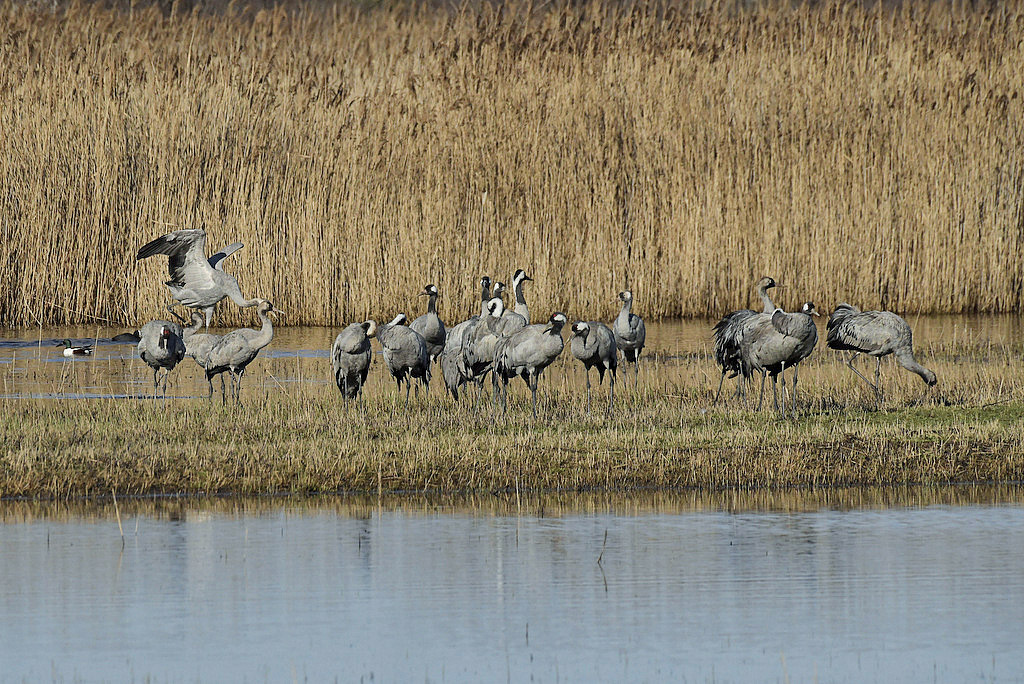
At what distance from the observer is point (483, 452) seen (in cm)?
962

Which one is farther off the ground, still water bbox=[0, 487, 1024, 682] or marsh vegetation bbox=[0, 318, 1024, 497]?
marsh vegetation bbox=[0, 318, 1024, 497]

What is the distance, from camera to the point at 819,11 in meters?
20.1

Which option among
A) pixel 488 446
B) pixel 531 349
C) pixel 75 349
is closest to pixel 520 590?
pixel 488 446

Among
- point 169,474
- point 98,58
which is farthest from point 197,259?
point 98,58

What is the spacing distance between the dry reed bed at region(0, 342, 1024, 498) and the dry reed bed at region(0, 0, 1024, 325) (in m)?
6.77

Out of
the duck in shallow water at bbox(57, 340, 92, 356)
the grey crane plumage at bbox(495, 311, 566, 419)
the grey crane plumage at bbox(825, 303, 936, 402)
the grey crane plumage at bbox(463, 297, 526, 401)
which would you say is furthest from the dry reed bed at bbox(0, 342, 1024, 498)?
the duck in shallow water at bbox(57, 340, 92, 356)

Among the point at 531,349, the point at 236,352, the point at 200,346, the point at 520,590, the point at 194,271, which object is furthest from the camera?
the point at 194,271

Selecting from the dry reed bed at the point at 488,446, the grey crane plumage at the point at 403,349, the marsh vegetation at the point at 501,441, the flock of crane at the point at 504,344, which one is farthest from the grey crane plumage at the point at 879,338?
the grey crane plumage at the point at 403,349

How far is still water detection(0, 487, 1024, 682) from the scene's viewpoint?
5.66m

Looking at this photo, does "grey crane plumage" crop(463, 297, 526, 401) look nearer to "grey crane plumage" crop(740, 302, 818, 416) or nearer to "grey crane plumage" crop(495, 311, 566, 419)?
"grey crane plumage" crop(495, 311, 566, 419)

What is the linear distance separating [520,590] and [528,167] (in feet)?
41.6

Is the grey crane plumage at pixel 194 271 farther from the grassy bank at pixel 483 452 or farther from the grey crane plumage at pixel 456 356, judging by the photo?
the grassy bank at pixel 483 452

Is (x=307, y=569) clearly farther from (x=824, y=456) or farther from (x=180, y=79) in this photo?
(x=180, y=79)

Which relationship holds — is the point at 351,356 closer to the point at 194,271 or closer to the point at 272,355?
the point at 194,271
